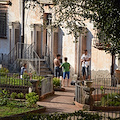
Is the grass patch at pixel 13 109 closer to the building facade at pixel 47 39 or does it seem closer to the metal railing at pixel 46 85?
the metal railing at pixel 46 85

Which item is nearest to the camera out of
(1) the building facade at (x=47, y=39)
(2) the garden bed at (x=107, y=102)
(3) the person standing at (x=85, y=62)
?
(2) the garden bed at (x=107, y=102)

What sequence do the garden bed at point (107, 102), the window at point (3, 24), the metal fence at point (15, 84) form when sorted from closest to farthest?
the garden bed at point (107, 102)
the metal fence at point (15, 84)
the window at point (3, 24)

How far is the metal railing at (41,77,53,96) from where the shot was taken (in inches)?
667

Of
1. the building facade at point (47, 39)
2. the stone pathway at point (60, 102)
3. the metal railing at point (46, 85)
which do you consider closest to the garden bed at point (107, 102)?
the stone pathway at point (60, 102)

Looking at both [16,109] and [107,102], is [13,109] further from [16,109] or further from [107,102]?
[107,102]

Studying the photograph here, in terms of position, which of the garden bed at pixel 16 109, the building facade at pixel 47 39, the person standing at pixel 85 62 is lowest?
the garden bed at pixel 16 109

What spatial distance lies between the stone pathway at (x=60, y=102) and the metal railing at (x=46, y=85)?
1.13 feet

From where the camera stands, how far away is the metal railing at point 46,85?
16.9 meters

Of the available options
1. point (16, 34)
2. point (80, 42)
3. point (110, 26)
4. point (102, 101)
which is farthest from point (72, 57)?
point (110, 26)

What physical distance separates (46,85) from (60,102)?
1.65m

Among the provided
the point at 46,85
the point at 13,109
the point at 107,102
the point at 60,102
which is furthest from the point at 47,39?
the point at 13,109

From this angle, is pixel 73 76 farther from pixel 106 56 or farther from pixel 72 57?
pixel 106 56

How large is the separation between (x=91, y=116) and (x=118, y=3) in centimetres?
329

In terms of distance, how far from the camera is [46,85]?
57.5 ft
